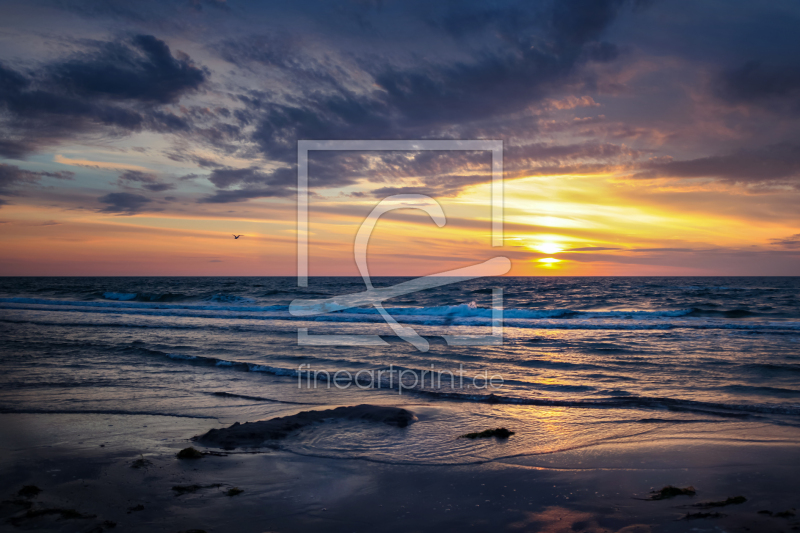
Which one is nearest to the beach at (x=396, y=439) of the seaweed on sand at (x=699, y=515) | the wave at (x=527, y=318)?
the seaweed on sand at (x=699, y=515)

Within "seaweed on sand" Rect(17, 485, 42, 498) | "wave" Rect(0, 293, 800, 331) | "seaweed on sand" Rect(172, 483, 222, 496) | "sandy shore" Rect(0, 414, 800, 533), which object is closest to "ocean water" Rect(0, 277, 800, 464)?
"sandy shore" Rect(0, 414, 800, 533)

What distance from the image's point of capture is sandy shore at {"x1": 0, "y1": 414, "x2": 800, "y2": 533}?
13.8 feet

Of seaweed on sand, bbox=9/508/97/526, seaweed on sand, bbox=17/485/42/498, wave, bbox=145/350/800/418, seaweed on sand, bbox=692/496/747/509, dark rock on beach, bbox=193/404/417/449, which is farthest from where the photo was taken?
wave, bbox=145/350/800/418

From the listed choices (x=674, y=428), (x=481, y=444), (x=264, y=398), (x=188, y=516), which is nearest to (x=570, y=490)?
(x=481, y=444)

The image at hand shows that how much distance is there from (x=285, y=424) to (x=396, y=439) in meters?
1.78

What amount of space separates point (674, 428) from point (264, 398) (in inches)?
286

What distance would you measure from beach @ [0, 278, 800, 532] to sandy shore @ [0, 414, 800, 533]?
25 millimetres

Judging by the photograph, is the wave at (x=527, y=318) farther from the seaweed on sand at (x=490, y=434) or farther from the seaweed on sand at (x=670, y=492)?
the seaweed on sand at (x=670, y=492)

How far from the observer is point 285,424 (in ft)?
23.3

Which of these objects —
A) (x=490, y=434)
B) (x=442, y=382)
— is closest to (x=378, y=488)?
(x=490, y=434)

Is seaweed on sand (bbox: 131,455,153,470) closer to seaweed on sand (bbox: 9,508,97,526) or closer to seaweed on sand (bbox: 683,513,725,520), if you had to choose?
seaweed on sand (bbox: 9,508,97,526)

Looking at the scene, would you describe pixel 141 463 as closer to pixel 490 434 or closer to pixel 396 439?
pixel 396 439

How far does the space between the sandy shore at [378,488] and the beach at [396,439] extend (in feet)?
0.08

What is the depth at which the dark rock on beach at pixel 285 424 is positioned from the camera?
21.2 ft
